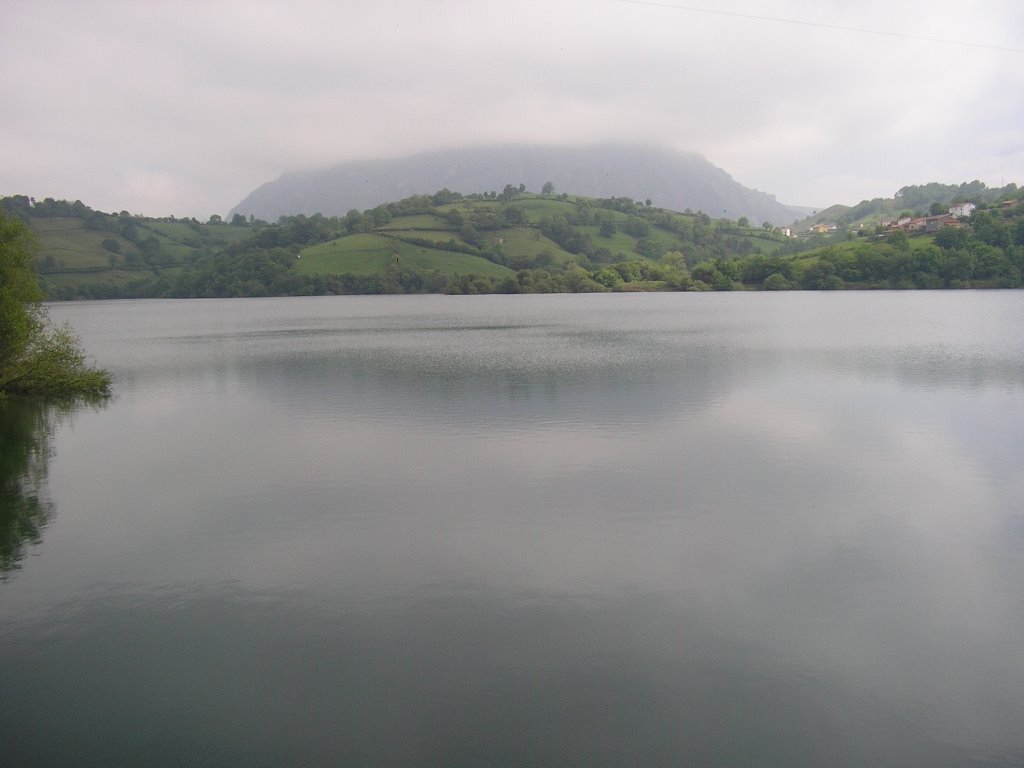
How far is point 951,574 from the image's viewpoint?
449 inches

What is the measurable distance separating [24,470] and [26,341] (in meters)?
12.7

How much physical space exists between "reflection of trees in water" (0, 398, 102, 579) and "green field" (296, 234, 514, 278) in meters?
111

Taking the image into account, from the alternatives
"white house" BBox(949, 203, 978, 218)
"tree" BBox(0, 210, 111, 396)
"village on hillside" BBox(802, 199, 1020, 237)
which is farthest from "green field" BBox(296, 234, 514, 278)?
"tree" BBox(0, 210, 111, 396)

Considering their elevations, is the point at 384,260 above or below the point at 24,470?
above

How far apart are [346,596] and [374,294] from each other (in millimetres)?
131821

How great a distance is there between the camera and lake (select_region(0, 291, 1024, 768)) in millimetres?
7887

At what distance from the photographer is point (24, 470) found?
19.3m

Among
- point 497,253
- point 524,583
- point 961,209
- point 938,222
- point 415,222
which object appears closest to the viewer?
point 524,583

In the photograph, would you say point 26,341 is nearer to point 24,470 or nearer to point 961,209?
point 24,470

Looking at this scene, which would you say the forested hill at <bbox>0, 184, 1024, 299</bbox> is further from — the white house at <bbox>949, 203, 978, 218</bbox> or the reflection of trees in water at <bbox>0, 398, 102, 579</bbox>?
the reflection of trees in water at <bbox>0, 398, 102, 579</bbox>

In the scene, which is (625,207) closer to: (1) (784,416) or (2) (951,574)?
(1) (784,416)

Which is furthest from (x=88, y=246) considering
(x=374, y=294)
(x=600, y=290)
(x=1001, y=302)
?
(x=1001, y=302)

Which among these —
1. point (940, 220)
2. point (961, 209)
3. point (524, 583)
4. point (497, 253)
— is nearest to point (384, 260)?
point (497, 253)

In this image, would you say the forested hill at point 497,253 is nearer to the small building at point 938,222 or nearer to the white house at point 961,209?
the small building at point 938,222
